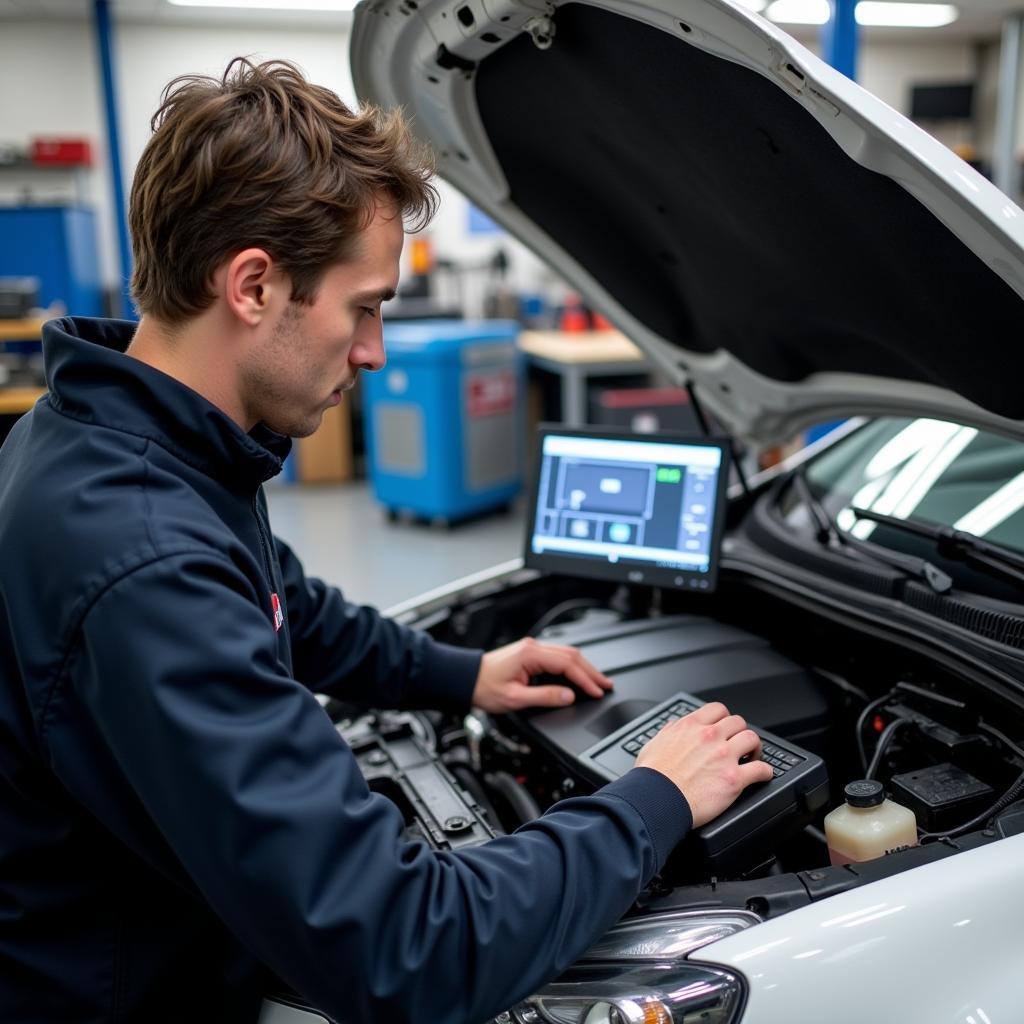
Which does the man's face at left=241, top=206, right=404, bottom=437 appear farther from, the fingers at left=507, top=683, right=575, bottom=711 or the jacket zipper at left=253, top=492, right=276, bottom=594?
the fingers at left=507, top=683, right=575, bottom=711

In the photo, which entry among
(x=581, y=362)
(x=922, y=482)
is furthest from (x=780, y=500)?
(x=581, y=362)

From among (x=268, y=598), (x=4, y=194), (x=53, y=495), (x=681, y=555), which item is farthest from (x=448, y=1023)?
(x=4, y=194)

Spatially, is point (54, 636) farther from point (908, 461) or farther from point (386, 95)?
point (908, 461)

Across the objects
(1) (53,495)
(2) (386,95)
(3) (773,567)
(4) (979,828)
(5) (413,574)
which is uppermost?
(2) (386,95)

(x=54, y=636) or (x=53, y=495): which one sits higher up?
(x=53, y=495)

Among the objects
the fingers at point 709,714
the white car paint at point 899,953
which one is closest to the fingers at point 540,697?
the fingers at point 709,714

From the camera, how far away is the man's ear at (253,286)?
918mm

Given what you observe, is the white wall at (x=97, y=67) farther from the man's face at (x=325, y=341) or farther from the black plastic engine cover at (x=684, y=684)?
the man's face at (x=325, y=341)

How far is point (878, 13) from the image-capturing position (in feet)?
25.5

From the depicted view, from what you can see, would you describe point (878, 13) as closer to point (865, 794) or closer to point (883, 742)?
point (883, 742)

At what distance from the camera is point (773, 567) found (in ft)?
5.62

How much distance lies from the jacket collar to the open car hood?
623 mm

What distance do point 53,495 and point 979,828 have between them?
998mm

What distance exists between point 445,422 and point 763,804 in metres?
4.33
